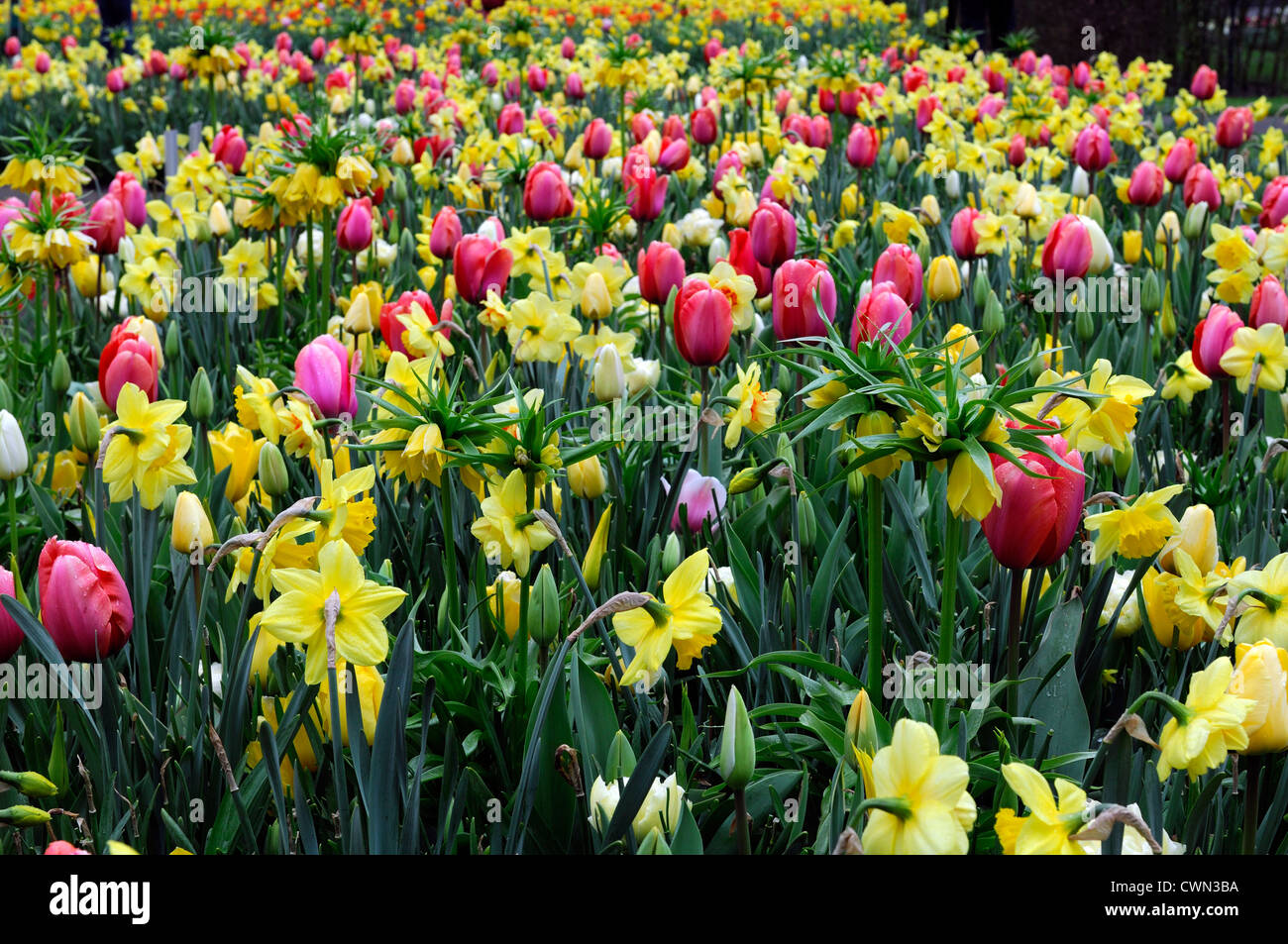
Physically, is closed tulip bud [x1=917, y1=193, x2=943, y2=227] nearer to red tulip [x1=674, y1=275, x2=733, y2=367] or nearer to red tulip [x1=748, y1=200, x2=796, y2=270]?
red tulip [x1=748, y1=200, x2=796, y2=270]

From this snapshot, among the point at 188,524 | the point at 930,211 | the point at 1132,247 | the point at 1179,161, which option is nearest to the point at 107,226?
the point at 188,524

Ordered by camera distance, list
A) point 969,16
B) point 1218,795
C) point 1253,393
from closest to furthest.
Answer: point 1218,795, point 1253,393, point 969,16

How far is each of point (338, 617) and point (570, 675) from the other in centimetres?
39

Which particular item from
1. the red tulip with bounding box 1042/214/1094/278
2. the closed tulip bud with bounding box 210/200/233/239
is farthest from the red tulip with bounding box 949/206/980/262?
the closed tulip bud with bounding box 210/200/233/239

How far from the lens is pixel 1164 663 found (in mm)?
1829

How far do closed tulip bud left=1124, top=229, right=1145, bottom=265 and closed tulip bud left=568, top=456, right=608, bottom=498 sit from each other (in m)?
2.56

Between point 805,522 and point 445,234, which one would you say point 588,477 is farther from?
point 445,234

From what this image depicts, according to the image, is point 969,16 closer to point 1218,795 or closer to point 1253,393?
point 1253,393

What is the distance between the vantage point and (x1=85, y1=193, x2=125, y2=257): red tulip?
3250 mm

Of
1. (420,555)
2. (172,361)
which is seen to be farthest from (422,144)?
(420,555)

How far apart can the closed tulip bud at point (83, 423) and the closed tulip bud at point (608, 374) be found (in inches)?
33.3

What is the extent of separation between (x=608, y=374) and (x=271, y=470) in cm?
60

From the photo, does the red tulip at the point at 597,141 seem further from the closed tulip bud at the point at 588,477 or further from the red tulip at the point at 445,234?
the closed tulip bud at the point at 588,477

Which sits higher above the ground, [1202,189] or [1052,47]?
[1052,47]
